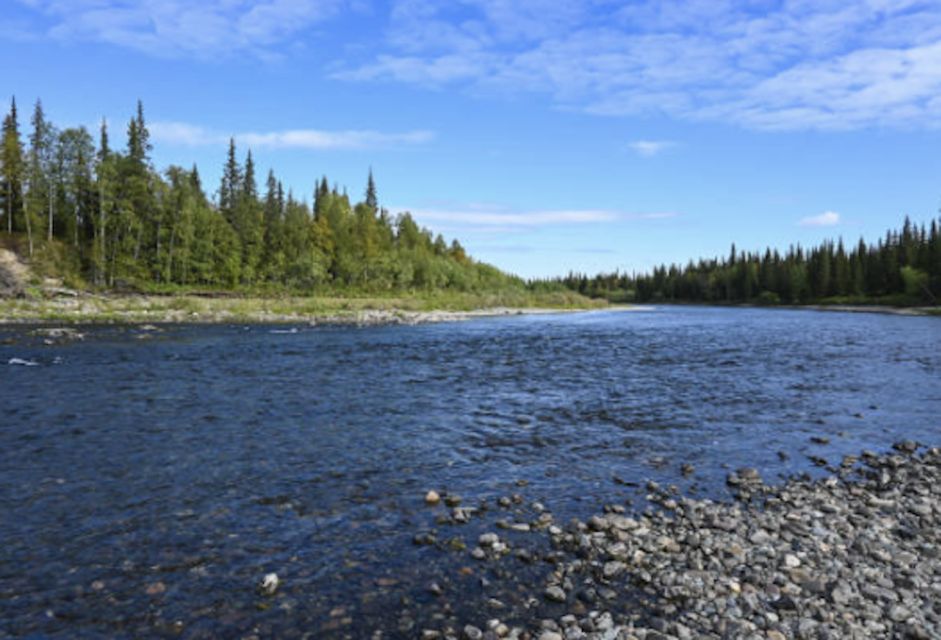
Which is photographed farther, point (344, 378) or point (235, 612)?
point (344, 378)

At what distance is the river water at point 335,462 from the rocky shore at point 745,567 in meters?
0.49

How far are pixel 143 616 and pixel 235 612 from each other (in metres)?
1.05

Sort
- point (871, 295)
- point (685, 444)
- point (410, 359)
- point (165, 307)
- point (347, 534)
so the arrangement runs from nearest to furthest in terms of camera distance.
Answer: point (347, 534) → point (685, 444) → point (410, 359) → point (165, 307) → point (871, 295)

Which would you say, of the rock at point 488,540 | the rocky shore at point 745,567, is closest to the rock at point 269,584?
the rocky shore at point 745,567

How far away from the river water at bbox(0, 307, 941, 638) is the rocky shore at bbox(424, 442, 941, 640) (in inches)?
19.5

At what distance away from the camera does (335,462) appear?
12.6 m

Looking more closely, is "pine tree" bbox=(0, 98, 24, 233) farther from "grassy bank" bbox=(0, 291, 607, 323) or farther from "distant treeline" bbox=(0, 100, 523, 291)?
"grassy bank" bbox=(0, 291, 607, 323)

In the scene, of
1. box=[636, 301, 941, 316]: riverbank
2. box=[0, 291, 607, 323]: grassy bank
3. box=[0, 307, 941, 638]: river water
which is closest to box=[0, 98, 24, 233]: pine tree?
box=[0, 291, 607, 323]: grassy bank

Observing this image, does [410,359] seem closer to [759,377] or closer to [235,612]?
[759,377]

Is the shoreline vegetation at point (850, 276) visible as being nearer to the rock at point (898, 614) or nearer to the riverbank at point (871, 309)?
the riverbank at point (871, 309)

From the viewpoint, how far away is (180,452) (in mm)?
13078

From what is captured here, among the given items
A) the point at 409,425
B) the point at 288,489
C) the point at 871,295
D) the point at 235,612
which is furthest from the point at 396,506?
the point at 871,295

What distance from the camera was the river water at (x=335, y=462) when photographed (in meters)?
7.06

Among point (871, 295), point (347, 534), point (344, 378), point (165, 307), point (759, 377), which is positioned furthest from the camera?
point (871, 295)
